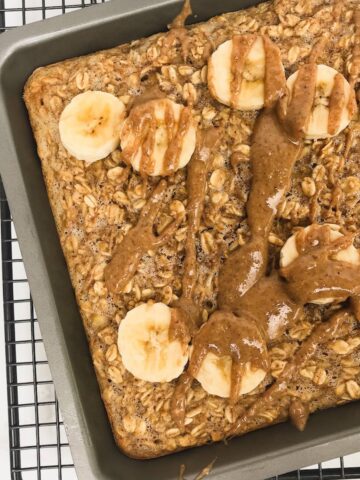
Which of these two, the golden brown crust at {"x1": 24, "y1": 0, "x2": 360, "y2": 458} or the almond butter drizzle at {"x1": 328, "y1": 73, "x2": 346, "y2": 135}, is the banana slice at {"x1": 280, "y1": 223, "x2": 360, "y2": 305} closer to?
the golden brown crust at {"x1": 24, "y1": 0, "x2": 360, "y2": 458}

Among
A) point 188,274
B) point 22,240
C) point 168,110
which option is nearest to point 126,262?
point 188,274

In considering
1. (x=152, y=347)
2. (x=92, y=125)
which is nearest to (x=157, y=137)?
(x=92, y=125)

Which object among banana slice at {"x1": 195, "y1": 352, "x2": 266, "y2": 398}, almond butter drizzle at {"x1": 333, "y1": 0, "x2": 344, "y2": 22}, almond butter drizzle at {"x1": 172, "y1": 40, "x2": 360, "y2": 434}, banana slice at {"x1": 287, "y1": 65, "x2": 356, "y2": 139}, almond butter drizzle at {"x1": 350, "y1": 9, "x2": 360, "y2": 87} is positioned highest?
almond butter drizzle at {"x1": 333, "y1": 0, "x2": 344, "y2": 22}

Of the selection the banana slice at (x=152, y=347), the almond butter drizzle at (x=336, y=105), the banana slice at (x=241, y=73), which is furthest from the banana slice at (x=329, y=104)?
the banana slice at (x=152, y=347)

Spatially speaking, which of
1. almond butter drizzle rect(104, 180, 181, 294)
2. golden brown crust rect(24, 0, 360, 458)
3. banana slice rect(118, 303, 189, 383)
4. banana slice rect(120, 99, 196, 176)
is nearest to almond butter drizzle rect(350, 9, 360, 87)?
golden brown crust rect(24, 0, 360, 458)

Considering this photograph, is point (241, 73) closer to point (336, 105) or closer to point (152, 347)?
point (336, 105)

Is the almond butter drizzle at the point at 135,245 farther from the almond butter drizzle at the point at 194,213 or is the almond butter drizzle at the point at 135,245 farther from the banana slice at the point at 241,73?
the banana slice at the point at 241,73

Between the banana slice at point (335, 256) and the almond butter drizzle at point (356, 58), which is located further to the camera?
the almond butter drizzle at point (356, 58)
